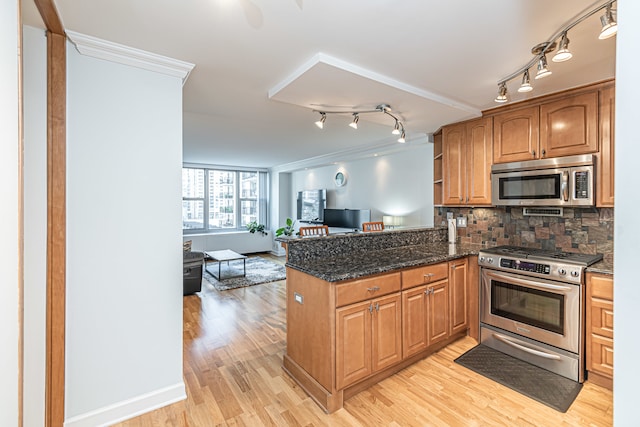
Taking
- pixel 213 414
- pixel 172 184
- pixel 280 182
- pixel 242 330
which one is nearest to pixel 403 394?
pixel 213 414

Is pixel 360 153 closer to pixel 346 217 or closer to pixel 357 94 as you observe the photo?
pixel 346 217

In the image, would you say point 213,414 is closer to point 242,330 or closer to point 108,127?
point 242,330

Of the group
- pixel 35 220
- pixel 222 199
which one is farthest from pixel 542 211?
pixel 222 199

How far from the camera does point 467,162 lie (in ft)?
11.1

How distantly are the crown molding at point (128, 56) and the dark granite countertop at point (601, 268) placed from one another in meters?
3.36

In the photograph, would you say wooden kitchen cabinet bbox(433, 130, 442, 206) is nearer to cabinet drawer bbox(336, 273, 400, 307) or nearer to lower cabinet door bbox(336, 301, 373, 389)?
cabinet drawer bbox(336, 273, 400, 307)

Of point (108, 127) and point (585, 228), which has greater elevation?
point (108, 127)

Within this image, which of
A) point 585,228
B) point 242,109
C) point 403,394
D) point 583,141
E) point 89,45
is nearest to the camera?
point 89,45

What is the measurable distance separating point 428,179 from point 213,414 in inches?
157

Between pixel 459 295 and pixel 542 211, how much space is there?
116cm

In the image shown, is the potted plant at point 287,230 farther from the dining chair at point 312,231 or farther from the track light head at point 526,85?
the track light head at point 526,85

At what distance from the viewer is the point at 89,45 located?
1788 mm

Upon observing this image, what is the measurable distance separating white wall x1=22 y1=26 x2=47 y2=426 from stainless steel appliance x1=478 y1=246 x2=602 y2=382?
341cm
